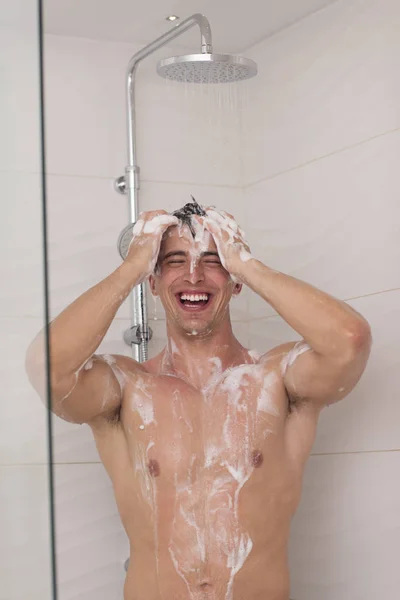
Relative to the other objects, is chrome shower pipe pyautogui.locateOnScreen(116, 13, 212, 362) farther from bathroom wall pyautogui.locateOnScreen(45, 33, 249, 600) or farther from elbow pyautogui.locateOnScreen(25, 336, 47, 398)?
elbow pyautogui.locateOnScreen(25, 336, 47, 398)

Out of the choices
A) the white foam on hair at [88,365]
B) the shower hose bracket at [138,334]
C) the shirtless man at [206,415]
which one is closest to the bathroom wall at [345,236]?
the shirtless man at [206,415]

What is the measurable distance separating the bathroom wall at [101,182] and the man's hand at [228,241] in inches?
18.4

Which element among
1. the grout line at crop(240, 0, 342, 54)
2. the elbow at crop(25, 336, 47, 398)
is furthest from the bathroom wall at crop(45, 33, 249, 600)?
the elbow at crop(25, 336, 47, 398)

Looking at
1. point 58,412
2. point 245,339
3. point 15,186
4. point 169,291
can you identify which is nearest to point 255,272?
point 169,291

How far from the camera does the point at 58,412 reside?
1809 millimetres

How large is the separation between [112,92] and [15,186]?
5.12 ft

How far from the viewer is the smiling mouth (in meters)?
1.91

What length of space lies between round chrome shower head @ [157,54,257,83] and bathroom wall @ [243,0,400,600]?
29cm

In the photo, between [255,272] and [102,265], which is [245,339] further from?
[255,272]

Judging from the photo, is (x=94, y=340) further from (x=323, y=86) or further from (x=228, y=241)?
(x=323, y=86)

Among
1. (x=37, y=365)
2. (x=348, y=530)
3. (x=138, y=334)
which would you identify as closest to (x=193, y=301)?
(x=138, y=334)

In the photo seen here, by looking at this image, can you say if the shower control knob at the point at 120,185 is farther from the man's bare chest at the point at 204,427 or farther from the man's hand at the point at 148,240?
the man's bare chest at the point at 204,427

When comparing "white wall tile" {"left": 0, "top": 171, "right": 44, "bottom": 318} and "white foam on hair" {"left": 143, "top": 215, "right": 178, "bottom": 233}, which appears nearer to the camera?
"white wall tile" {"left": 0, "top": 171, "right": 44, "bottom": 318}

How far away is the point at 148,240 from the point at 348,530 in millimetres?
778
